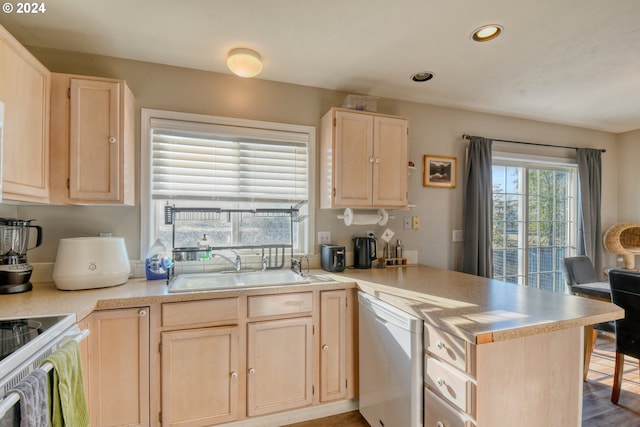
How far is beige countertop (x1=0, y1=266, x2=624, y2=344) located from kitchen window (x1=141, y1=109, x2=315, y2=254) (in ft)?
1.76

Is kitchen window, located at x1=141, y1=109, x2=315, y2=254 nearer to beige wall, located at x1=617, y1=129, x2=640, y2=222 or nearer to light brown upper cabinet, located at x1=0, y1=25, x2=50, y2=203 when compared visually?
light brown upper cabinet, located at x1=0, y1=25, x2=50, y2=203

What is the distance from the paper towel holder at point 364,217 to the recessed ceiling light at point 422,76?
3.50 feet

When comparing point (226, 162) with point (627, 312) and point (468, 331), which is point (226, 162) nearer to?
point (468, 331)

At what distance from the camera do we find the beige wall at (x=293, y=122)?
6.59 ft

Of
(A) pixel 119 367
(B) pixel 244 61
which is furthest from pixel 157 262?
(B) pixel 244 61

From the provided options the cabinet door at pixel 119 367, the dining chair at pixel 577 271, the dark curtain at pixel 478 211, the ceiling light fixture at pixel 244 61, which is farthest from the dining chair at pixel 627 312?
the cabinet door at pixel 119 367

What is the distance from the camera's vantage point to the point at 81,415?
1.17 metres

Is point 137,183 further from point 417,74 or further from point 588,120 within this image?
point 588,120

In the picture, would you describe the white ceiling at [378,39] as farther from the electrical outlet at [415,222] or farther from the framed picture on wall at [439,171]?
the electrical outlet at [415,222]

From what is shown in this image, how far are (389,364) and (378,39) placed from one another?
1896mm

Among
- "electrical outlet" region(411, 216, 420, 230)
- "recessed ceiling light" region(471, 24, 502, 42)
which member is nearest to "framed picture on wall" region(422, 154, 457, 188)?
"electrical outlet" region(411, 216, 420, 230)

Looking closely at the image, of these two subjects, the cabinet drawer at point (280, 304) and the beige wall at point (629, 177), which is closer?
the cabinet drawer at point (280, 304)

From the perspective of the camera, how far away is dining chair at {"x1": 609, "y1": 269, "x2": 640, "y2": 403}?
2006mm

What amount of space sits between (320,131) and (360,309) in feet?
4.73
